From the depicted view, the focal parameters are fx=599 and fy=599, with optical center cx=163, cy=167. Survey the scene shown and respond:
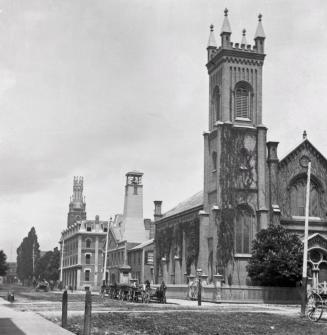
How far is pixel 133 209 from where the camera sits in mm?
113875

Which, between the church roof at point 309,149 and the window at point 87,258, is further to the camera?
the window at point 87,258

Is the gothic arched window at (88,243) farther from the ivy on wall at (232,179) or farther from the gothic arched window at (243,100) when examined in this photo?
the ivy on wall at (232,179)

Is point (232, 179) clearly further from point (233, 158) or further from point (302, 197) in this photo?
point (302, 197)

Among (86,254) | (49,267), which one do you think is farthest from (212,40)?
(49,267)

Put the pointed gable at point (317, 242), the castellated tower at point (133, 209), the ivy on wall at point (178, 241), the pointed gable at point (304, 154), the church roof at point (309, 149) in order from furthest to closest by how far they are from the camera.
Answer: the castellated tower at point (133, 209) < the ivy on wall at point (178, 241) < the church roof at point (309, 149) < the pointed gable at point (304, 154) < the pointed gable at point (317, 242)

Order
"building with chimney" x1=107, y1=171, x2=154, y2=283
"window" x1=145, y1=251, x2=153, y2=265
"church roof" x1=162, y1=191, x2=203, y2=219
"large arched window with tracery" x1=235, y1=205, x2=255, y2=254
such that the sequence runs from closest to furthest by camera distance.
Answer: "large arched window with tracery" x1=235, y1=205, x2=255, y2=254, "church roof" x1=162, y1=191, x2=203, y2=219, "window" x1=145, y1=251, x2=153, y2=265, "building with chimney" x1=107, y1=171, x2=154, y2=283

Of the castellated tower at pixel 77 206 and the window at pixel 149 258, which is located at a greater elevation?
the castellated tower at pixel 77 206

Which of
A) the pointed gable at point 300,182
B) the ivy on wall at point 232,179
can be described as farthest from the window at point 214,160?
the pointed gable at point 300,182

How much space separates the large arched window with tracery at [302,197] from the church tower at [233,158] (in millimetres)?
2965

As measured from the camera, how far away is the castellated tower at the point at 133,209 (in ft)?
361

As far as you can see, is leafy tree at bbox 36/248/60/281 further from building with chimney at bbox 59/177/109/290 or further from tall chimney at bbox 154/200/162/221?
tall chimney at bbox 154/200/162/221

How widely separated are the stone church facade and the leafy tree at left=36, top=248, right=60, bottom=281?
88.8 m

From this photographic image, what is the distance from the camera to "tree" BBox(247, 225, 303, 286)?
45.6 metres

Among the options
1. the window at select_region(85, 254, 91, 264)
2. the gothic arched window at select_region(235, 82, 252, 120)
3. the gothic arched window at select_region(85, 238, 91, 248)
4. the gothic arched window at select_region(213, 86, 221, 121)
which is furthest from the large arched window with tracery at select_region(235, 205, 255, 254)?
the gothic arched window at select_region(85, 238, 91, 248)
